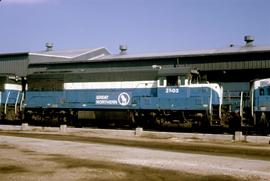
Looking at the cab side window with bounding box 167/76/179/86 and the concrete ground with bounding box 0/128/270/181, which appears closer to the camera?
the concrete ground with bounding box 0/128/270/181

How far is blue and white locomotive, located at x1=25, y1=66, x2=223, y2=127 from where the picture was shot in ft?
86.3

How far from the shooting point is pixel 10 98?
34031mm

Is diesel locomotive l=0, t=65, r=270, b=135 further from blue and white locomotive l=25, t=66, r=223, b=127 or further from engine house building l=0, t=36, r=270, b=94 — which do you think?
engine house building l=0, t=36, r=270, b=94

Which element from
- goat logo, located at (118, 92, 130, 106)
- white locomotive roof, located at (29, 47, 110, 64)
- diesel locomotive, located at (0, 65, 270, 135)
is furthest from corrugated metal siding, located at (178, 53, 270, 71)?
white locomotive roof, located at (29, 47, 110, 64)

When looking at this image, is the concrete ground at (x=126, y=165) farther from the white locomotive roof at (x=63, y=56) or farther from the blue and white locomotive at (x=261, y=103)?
the white locomotive roof at (x=63, y=56)

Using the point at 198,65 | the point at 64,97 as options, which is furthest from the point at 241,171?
the point at 198,65

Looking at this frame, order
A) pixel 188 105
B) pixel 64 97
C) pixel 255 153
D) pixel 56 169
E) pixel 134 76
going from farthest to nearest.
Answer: pixel 64 97, pixel 134 76, pixel 188 105, pixel 255 153, pixel 56 169

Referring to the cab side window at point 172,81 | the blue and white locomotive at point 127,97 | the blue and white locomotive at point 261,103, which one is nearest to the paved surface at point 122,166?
the blue and white locomotive at point 261,103

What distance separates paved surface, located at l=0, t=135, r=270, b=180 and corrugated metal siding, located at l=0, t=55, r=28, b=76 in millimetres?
30567

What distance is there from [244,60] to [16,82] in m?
18.9

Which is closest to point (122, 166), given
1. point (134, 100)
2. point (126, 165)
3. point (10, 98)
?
point (126, 165)

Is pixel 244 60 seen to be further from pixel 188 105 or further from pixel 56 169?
pixel 56 169

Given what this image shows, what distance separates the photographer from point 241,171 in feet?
36.6

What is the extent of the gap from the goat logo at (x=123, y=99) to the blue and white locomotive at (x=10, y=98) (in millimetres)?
9012
